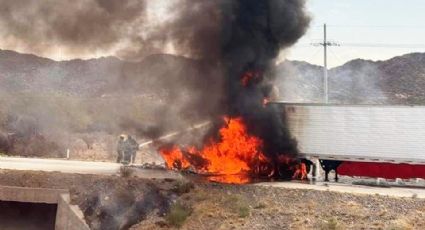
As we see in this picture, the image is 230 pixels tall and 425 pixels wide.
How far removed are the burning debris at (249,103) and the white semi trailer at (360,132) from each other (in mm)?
1087

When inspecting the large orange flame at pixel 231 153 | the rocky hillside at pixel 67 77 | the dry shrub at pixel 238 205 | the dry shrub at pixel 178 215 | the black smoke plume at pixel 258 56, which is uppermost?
the rocky hillside at pixel 67 77

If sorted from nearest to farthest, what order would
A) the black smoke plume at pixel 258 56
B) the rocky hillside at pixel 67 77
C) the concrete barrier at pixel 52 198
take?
the concrete barrier at pixel 52 198 → the black smoke plume at pixel 258 56 → the rocky hillside at pixel 67 77

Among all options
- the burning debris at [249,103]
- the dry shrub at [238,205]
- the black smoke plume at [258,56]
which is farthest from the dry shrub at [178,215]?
the black smoke plume at [258,56]

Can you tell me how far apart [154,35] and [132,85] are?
136 ft

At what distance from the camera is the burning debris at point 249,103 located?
2556 cm

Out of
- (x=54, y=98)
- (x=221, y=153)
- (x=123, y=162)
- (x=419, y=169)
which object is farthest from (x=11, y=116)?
(x=419, y=169)

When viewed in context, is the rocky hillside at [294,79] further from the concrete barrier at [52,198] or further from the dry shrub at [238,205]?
the dry shrub at [238,205]

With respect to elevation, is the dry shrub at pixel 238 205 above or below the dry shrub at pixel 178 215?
above

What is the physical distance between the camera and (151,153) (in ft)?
137

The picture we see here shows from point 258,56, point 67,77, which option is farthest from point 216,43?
point 67,77

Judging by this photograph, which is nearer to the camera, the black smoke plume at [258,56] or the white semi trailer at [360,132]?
the white semi trailer at [360,132]

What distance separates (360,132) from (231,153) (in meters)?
6.77

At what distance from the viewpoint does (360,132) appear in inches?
982

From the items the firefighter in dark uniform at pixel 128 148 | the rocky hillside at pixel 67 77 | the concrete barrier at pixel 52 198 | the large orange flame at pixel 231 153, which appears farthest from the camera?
the rocky hillside at pixel 67 77
